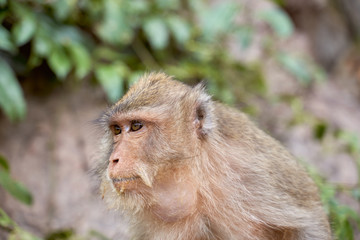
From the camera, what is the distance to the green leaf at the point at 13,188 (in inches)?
176

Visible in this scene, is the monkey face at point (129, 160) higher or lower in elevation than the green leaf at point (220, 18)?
lower

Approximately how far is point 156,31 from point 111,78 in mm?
1030

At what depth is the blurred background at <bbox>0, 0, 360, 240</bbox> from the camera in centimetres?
555

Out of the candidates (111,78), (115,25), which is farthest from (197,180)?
(115,25)

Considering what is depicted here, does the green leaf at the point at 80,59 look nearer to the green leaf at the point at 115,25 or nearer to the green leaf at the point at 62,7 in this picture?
the green leaf at the point at 62,7

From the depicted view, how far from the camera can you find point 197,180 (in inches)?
148

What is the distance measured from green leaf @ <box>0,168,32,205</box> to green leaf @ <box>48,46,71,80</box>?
4.67ft

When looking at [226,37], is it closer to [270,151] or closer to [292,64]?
[292,64]

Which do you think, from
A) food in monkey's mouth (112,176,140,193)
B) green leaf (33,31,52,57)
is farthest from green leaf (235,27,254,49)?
food in monkey's mouth (112,176,140,193)

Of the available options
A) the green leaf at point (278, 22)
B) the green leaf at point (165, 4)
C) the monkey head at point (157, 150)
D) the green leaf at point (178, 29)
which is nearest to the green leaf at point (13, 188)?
the monkey head at point (157, 150)

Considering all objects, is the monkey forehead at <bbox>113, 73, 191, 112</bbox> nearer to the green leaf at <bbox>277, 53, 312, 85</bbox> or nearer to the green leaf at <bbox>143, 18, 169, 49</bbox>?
the green leaf at <bbox>143, 18, 169, 49</bbox>

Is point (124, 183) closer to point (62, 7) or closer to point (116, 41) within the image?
point (62, 7)

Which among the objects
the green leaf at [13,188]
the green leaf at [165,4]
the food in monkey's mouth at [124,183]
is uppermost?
the green leaf at [165,4]

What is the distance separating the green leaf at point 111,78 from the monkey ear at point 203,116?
82.8 inches
